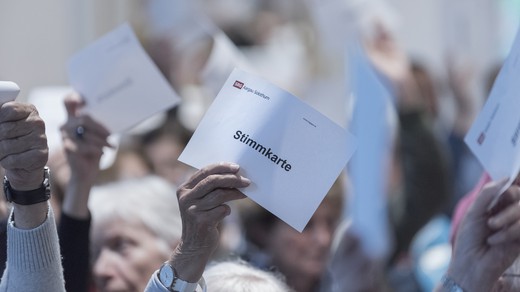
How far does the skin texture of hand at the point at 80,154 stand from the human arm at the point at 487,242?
39.6 inches

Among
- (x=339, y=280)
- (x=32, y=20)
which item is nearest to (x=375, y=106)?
(x=339, y=280)

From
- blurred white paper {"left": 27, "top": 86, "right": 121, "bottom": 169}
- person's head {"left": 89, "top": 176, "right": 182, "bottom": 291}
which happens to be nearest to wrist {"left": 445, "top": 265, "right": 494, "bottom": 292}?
person's head {"left": 89, "top": 176, "right": 182, "bottom": 291}

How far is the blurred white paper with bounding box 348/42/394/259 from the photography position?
402 centimetres

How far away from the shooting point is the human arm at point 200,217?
2.40 m

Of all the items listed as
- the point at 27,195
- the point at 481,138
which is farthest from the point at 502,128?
the point at 27,195

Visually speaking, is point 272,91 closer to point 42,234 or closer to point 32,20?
point 42,234

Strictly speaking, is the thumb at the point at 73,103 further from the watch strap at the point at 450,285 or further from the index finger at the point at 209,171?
the watch strap at the point at 450,285

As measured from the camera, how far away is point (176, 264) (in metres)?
2.41

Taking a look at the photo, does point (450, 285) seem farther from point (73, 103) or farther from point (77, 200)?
point (73, 103)

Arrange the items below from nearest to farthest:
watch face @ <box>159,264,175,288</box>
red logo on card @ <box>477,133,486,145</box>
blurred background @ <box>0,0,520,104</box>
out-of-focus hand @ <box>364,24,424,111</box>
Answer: watch face @ <box>159,264,175,288</box> → red logo on card @ <box>477,133,486,145</box> → out-of-focus hand @ <box>364,24,424,111</box> → blurred background @ <box>0,0,520,104</box>

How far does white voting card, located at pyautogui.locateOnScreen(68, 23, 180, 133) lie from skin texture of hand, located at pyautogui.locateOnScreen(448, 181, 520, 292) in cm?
87

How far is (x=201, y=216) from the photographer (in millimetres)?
2400

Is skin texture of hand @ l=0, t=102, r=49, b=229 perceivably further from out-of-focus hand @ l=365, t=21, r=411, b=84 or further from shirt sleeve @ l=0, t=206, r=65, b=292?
out-of-focus hand @ l=365, t=21, r=411, b=84

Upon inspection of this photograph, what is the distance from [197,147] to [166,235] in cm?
122
